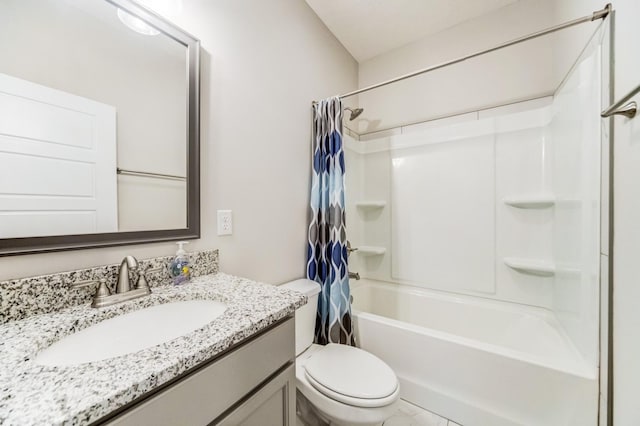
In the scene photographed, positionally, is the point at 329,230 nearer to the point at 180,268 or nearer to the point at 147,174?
the point at 180,268

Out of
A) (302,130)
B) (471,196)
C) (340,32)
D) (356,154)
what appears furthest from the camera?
(356,154)

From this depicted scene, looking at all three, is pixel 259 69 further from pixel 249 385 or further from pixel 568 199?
pixel 568 199

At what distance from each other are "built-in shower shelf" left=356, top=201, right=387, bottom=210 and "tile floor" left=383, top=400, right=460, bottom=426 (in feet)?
4.68

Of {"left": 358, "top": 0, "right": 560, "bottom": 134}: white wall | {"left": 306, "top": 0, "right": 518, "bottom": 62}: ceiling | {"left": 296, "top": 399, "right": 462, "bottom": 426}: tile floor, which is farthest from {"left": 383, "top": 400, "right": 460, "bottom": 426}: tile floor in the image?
{"left": 306, "top": 0, "right": 518, "bottom": 62}: ceiling

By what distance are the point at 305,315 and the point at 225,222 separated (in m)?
0.65

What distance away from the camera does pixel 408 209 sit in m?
2.12

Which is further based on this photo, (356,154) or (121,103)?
(356,154)

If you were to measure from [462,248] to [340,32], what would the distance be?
1.95 m

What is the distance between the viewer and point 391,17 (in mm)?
1834

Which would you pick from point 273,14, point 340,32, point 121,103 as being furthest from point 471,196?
point 121,103

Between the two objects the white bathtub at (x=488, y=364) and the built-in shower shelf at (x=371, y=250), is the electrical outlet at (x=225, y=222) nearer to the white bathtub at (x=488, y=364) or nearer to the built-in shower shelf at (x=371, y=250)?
the white bathtub at (x=488, y=364)

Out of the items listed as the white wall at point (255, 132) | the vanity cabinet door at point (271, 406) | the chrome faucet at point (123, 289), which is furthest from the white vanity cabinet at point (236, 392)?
the white wall at point (255, 132)

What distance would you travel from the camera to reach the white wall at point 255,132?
1128mm

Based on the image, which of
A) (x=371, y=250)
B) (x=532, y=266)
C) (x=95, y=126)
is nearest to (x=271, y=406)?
(x=95, y=126)
